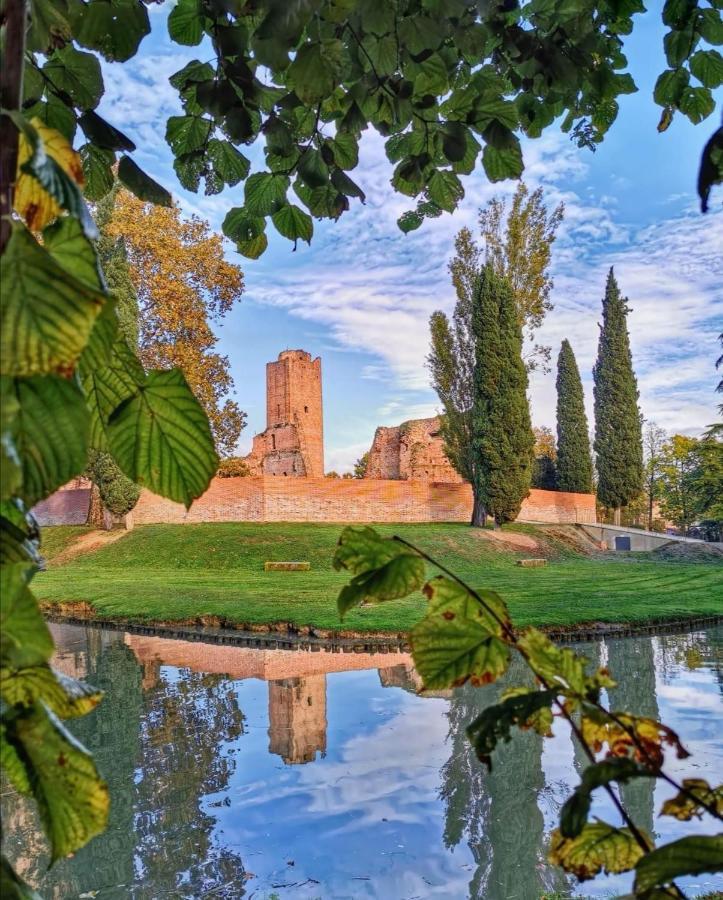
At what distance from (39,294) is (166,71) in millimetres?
1626

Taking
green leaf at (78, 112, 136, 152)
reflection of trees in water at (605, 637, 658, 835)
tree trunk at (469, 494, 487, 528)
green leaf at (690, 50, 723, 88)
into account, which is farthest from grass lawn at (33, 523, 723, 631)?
green leaf at (78, 112, 136, 152)

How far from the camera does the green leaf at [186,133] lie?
4.55 feet

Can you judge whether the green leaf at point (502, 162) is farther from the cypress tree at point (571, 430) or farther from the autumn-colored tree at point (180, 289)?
the cypress tree at point (571, 430)

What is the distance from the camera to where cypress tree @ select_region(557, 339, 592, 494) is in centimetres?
2616

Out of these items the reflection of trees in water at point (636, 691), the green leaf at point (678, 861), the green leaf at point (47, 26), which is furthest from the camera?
the reflection of trees in water at point (636, 691)

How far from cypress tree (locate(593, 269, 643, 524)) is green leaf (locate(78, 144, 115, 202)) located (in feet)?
83.0

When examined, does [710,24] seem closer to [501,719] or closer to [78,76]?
[78,76]

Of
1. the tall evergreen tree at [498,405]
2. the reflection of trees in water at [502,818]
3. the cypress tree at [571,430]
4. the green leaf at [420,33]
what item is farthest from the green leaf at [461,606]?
the cypress tree at [571,430]

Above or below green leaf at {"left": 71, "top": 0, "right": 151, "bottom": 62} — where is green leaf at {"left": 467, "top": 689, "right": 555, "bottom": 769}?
below

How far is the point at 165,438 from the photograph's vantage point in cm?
43

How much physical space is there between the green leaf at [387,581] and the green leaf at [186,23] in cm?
121

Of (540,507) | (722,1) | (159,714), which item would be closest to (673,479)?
(540,507)

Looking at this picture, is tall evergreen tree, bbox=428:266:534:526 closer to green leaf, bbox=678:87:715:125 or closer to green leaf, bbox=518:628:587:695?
green leaf, bbox=678:87:715:125

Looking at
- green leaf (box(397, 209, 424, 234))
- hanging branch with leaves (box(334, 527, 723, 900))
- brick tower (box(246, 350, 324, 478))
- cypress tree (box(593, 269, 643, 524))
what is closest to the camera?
hanging branch with leaves (box(334, 527, 723, 900))
